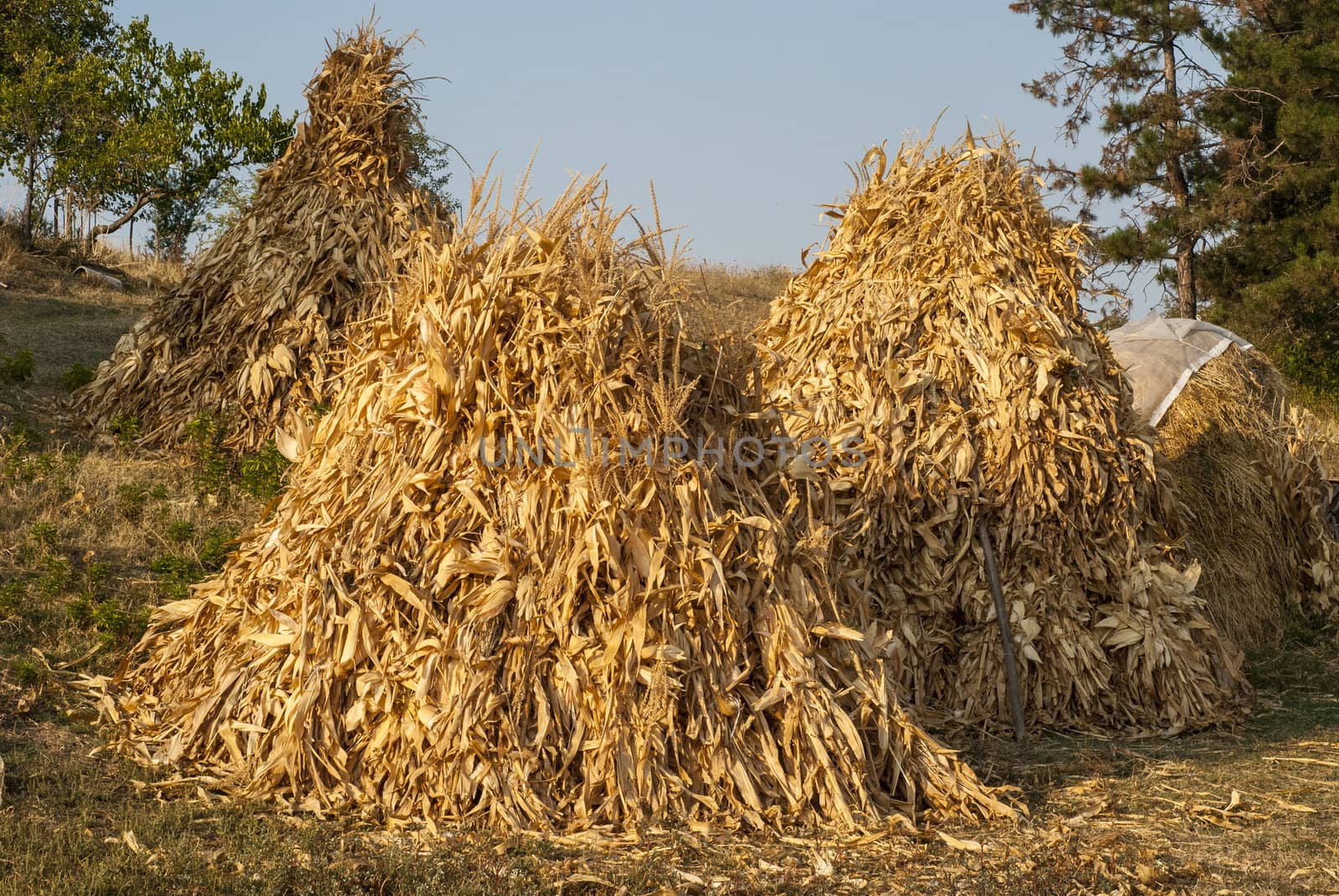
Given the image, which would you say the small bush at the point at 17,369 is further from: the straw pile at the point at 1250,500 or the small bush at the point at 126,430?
the straw pile at the point at 1250,500

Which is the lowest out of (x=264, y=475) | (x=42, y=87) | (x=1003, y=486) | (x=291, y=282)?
(x=264, y=475)

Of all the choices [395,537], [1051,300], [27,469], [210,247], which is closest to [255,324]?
[210,247]

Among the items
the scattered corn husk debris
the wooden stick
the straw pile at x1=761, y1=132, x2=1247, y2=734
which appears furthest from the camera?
the scattered corn husk debris

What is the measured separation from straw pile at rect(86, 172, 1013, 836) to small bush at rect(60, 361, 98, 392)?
19.0 feet

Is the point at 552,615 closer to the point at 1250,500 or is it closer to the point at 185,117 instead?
the point at 1250,500

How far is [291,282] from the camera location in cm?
876

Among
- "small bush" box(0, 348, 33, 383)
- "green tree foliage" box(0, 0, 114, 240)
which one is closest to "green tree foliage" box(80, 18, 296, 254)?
"green tree foliage" box(0, 0, 114, 240)

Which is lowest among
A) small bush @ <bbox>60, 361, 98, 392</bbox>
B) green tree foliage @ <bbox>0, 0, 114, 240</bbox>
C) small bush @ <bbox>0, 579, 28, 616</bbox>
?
small bush @ <bbox>0, 579, 28, 616</bbox>

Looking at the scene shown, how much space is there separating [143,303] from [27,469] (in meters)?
7.01

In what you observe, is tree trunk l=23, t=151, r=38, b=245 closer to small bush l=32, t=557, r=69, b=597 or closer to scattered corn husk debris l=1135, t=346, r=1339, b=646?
small bush l=32, t=557, r=69, b=597

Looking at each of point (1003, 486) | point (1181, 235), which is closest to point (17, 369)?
point (1003, 486)

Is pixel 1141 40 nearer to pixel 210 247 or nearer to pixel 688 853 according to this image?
pixel 210 247

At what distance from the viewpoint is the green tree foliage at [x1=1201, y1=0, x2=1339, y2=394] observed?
18766 millimetres

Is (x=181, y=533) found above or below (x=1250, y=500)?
below
